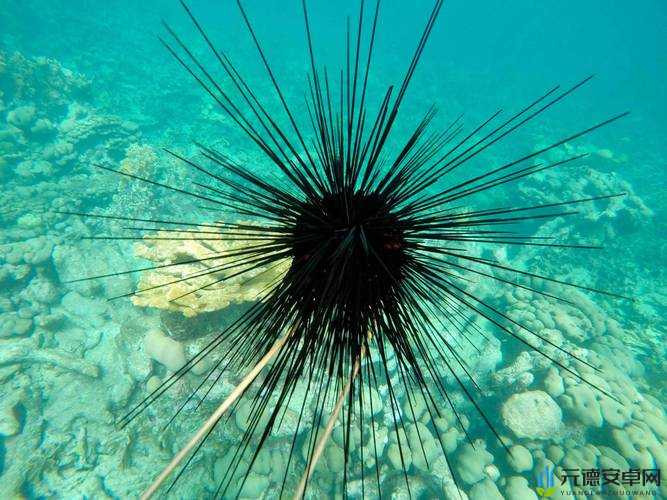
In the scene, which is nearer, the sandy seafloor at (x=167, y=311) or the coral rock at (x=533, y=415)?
the sandy seafloor at (x=167, y=311)

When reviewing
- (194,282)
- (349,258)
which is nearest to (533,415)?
(349,258)

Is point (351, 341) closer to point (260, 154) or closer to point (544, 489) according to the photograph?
point (544, 489)

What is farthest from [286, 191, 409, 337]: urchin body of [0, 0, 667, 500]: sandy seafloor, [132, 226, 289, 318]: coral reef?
[0, 0, 667, 500]: sandy seafloor

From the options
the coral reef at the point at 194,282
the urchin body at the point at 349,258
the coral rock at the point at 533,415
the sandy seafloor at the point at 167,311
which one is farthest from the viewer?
the coral rock at the point at 533,415

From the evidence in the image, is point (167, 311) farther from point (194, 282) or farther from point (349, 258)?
point (349, 258)

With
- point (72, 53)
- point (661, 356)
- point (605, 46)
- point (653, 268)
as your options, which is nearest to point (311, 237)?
point (661, 356)

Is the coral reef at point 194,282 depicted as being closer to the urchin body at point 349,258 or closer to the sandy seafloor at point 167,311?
the sandy seafloor at point 167,311

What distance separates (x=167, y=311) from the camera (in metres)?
5.54

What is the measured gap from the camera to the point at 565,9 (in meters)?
78.6

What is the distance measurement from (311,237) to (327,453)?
4810 mm

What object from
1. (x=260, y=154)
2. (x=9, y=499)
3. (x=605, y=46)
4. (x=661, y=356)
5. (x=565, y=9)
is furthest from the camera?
(x=565, y=9)

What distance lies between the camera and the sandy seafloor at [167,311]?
18.1 feet

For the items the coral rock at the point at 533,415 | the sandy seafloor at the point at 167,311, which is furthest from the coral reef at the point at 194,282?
the coral rock at the point at 533,415

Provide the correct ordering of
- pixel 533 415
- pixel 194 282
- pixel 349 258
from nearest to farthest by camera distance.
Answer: pixel 349 258 → pixel 194 282 → pixel 533 415
